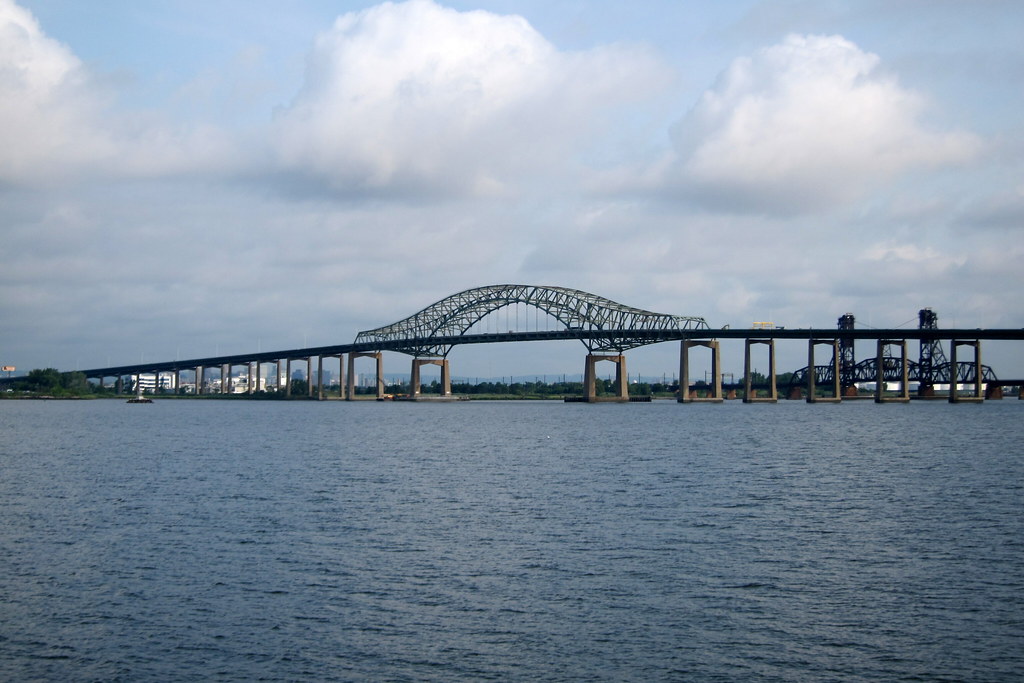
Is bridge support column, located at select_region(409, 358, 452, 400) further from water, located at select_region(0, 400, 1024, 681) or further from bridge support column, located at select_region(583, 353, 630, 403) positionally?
water, located at select_region(0, 400, 1024, 681)

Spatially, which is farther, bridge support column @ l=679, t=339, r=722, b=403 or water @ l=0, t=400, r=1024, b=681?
bridge support column @ l=679, t=339, r=722, b=403

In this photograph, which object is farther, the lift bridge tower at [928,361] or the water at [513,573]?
the lift bridge tower at [928,361]

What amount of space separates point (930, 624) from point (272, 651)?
12.1 meters

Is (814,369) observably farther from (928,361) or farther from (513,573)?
(513,573)

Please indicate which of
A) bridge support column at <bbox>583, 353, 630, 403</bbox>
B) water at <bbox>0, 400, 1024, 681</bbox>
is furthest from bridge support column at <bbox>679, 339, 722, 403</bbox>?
water at <bbox>0, 400, 1024, 681</bbox>

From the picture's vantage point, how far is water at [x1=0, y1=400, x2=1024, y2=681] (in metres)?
17.5

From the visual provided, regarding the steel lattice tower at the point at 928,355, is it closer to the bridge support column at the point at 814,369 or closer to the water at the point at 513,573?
the bridge support column at the point at 814,369

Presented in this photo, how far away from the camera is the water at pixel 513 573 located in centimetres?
1752

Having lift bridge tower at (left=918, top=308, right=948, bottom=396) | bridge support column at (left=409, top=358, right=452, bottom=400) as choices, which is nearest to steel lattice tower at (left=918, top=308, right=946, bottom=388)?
lift bridge tower at (left=918, top=308, right=948, bottom=396)

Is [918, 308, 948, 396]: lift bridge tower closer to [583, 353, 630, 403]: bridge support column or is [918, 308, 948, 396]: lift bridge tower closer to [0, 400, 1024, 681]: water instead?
[583, 353, 630, 403]: bridge support column

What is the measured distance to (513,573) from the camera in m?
23.6

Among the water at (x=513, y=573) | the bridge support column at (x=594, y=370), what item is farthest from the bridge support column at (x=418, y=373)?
the water at (x=513, y=573)

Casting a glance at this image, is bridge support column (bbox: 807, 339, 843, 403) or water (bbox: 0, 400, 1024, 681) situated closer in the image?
water (bbox: 0, 400, 1024, 681)

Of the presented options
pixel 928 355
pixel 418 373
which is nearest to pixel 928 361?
pixel 928 355
